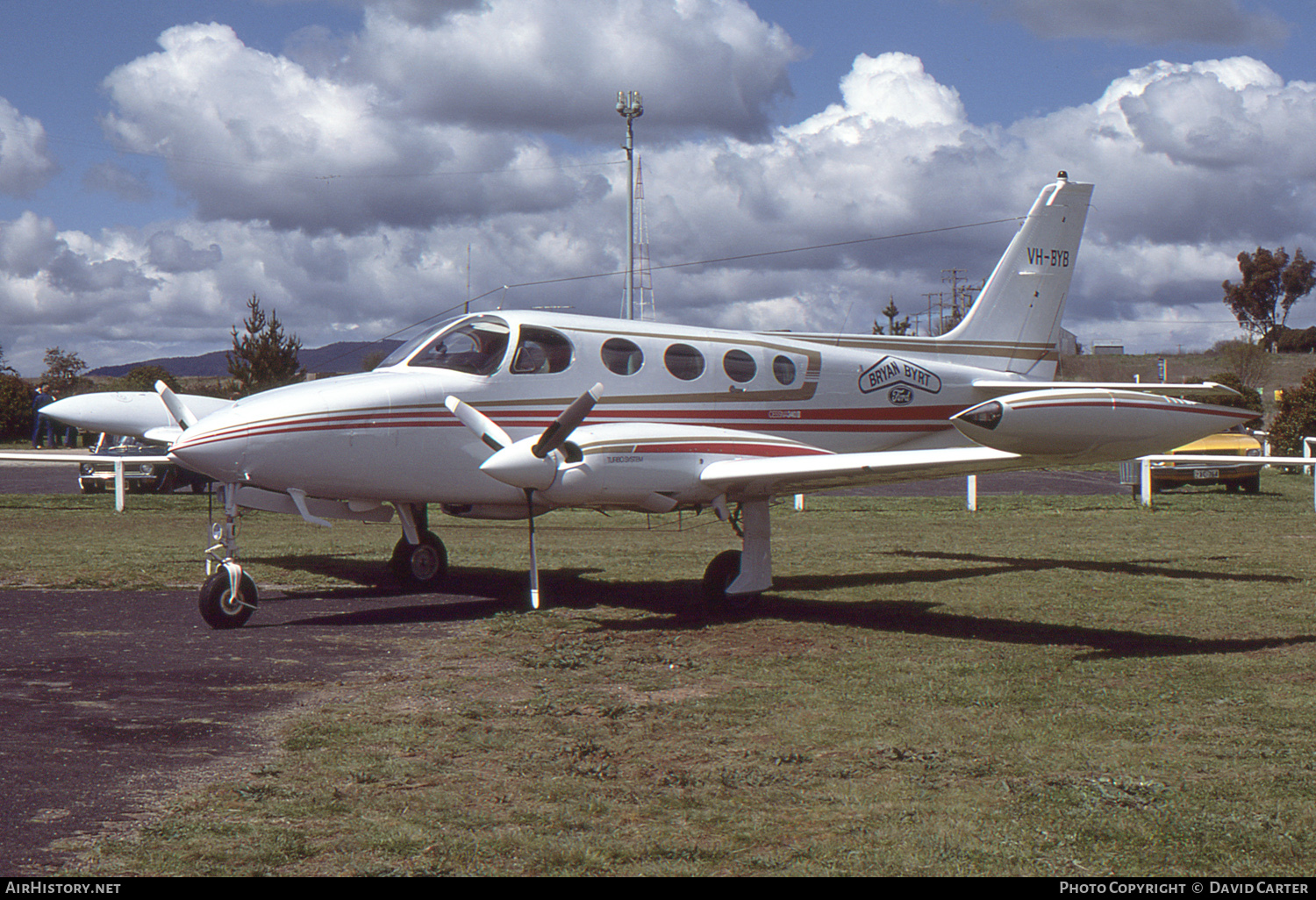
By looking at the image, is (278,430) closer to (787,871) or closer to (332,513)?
(332,513)

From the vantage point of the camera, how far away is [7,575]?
14.4m

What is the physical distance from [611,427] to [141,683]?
16.9 ft

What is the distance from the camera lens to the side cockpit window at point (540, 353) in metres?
12.1

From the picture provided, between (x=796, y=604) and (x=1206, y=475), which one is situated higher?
(x=1206, y=475)

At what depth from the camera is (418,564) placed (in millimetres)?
14227

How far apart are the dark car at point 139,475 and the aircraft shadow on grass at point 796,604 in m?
15.8

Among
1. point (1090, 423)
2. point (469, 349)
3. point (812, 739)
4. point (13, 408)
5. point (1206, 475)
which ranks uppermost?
point (13, 408)

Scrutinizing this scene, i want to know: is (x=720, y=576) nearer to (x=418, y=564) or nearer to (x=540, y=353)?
(x=540, y=353)

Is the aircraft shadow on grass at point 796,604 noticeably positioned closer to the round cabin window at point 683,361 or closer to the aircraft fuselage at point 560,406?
the aircraft fuselage at point 560,406

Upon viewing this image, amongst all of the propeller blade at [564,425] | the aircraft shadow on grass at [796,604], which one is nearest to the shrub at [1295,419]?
the aircraft shadow on grass at [796,604]

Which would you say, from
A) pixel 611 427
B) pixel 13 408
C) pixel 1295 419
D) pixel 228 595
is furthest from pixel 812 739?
pixel 13 408

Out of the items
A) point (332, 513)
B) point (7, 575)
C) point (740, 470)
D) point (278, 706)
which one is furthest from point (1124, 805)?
point (7, 575)

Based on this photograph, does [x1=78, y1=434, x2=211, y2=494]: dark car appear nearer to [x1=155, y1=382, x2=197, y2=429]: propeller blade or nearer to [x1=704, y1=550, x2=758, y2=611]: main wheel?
[x1=155, y1=382, x2=197, y2=429]: propeller blade

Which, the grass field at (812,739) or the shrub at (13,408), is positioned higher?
the shrub at (13,408)
